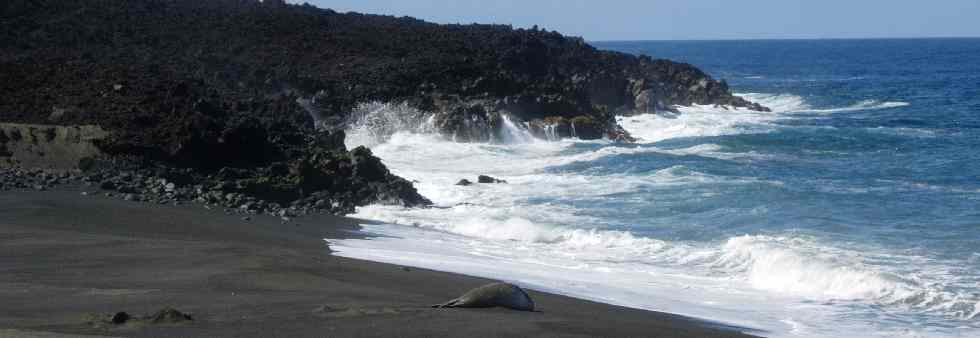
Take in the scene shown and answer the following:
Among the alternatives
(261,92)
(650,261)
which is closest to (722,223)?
(650,261)

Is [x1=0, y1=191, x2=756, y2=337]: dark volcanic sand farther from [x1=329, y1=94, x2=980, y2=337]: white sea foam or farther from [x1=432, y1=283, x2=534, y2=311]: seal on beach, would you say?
[x1=329, y1=94, x2=980, y2=337]: white sea foam

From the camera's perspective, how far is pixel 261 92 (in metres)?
32.3

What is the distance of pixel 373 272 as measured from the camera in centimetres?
1160

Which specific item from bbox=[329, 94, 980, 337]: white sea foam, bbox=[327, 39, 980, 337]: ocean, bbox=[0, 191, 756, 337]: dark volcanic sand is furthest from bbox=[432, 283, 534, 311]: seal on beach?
bbox=[327, 39, 980, 337]: ocean

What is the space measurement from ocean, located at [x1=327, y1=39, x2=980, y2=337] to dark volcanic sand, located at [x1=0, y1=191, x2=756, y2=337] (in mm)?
1356

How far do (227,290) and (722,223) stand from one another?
387 inches

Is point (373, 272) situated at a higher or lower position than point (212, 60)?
lower

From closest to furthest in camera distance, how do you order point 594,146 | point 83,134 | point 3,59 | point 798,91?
point 83,134 → point 3,59 → point 594,146 → point 798,91

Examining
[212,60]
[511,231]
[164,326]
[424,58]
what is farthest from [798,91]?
[164,326]

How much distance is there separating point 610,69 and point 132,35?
2130 cm

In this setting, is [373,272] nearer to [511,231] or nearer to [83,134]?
[511,231]

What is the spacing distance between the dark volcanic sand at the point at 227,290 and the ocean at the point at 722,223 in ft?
4.45

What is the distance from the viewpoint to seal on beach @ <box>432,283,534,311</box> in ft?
30.8

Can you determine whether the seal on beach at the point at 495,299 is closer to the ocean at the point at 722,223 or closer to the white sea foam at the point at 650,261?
the white sea foam at the point at 650,261
